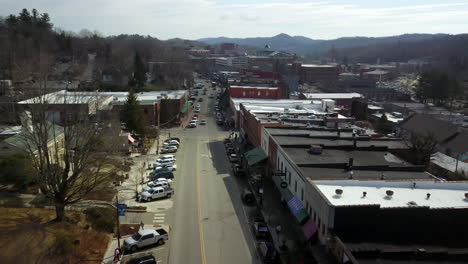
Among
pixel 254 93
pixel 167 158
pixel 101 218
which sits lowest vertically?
pixel 101 218

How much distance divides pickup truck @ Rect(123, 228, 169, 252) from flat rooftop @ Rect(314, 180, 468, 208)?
398 inches

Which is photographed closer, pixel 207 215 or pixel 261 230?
pixel 261 230

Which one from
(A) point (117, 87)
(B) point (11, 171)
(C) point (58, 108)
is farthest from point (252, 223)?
(A) point (117, 87)

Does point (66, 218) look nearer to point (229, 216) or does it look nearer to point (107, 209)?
point (107, 209)

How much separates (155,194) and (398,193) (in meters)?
17.8

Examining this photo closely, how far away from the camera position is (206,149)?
4525 centimetres

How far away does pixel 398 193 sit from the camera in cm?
2147

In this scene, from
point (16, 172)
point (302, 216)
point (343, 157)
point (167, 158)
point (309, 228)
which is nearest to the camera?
point (309, 228)

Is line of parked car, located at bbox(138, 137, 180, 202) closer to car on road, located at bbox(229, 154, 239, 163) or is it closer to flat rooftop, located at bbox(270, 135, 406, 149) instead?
car on road, located at bbox(229, 154, 239, 163)

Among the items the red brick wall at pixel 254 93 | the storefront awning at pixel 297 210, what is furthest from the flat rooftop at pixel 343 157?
the red brick wall at pixel 254 93

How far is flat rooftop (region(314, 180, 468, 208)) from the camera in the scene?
20.0m

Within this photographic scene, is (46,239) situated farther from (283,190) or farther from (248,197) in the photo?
(283,190)

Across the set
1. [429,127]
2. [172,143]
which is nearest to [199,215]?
[172,143]

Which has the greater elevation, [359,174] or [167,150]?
[359,174]
